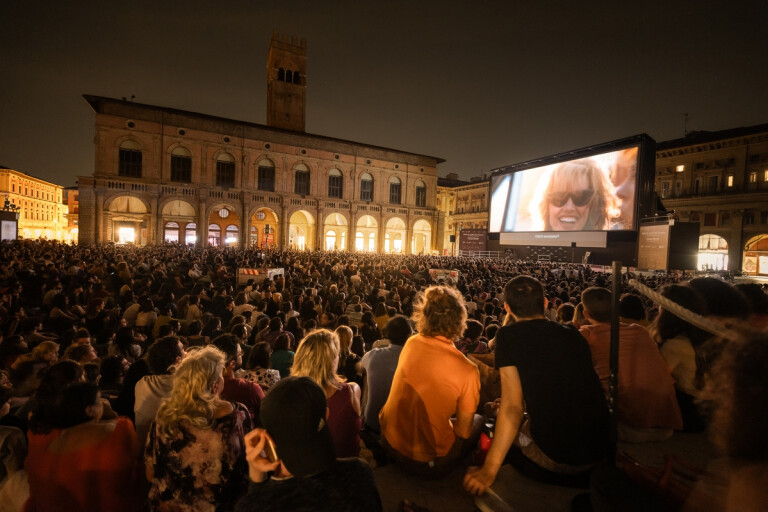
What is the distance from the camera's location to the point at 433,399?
2.37m

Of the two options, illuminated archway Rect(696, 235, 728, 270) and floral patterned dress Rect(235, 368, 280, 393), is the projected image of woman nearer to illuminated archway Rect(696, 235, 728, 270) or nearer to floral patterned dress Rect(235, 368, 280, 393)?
illuminated archway Rect(696, 235, 728, 270)

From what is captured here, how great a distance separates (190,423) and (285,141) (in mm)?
41800

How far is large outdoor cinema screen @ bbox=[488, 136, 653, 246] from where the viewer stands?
22422mm

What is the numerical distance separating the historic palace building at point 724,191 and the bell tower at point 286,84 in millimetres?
42171

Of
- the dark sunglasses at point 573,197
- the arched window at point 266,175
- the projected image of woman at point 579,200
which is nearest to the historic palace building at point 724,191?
the dark sunglasses at point 573,197

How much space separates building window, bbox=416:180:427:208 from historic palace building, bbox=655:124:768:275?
26168 millimetres

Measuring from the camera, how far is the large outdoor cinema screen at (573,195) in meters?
22.4

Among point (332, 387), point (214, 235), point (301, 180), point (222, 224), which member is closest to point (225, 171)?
point (222, 224)

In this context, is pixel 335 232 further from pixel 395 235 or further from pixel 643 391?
pixel 643 391

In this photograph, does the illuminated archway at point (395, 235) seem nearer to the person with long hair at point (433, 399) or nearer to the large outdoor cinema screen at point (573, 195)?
the large outdoor cinema screen at point (573, 195)

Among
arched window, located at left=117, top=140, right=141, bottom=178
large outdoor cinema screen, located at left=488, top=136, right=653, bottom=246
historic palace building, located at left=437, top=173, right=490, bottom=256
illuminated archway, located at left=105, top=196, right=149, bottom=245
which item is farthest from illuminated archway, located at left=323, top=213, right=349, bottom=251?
arched window, located at left=117, top=140, right=141, bottom=178

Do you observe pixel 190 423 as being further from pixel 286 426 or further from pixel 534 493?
pixel 534 493

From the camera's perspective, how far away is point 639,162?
21.8 metres

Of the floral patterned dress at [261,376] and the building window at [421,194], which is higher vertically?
the building window at [421,194]
